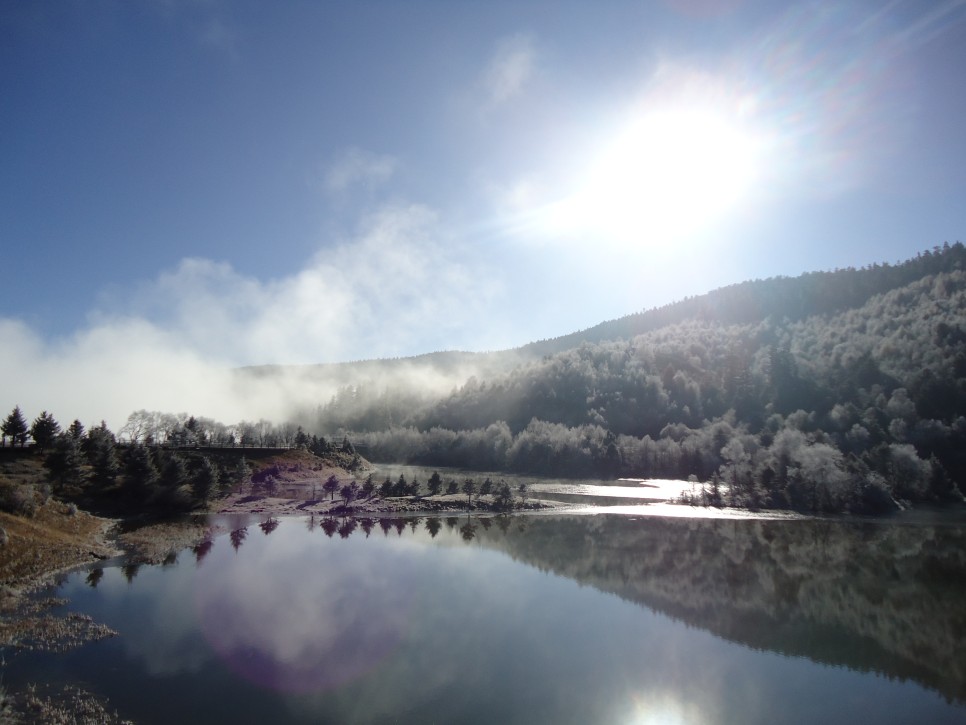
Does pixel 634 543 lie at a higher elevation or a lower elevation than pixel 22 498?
lower

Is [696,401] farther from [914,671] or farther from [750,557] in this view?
[914,671]

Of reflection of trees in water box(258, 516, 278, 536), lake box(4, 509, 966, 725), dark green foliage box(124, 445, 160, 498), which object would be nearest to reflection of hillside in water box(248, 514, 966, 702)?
lake box(4, 509, 966, 725)

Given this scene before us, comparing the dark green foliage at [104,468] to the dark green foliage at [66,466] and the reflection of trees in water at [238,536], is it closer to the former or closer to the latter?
the dark green foliage at [66,466]

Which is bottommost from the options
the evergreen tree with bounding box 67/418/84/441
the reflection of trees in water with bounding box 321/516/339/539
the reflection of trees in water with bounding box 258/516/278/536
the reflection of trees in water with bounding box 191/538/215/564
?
the reflection of trees in water with bounding box 321/516/339/539

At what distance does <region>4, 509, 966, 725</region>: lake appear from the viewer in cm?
1833

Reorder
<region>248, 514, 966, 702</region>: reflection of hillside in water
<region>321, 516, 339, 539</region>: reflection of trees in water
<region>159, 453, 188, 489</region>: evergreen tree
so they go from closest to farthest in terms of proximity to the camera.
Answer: <region>248, 514, 966, 702</region>: reflection of hillside in water < <region>321, 516, 339, 539</region>: reflection of trees in water < <region>159, 453, 188, 489</region>: evergreen tree

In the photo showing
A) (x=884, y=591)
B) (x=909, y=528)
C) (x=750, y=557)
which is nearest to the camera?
(x=884, y=591)

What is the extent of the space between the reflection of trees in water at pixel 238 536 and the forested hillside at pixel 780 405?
66300 millimetres

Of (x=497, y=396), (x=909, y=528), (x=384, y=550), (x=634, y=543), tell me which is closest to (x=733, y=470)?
(x=909, y=528)

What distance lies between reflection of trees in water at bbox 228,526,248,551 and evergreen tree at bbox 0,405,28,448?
45.9m

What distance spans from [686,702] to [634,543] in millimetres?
32135

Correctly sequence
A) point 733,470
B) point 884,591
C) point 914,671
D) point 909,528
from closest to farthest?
point 914,671 < point 884,591 < point 909,528 < point 733,470

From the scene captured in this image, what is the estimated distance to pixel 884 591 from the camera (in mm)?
Answer: 36312

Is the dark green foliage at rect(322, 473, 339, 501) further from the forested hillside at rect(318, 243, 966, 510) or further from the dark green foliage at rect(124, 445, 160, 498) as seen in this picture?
the forested hillside at rect(318, 243, 966, 510)
